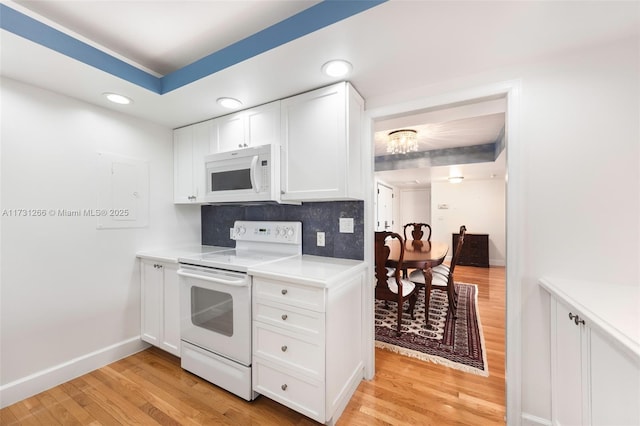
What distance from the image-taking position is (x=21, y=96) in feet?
5.67

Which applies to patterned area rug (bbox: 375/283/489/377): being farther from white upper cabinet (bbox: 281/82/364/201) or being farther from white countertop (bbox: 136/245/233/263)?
white countertop (bbox: 136/245/233/263)

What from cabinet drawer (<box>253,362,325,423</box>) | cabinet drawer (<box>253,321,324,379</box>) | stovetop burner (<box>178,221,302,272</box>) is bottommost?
cabinet drawer (<box>253,362,325,423</box>)

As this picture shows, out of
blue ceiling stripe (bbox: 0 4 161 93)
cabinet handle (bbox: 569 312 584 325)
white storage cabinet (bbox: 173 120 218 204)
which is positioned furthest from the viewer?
white storage cabinet (bbox: 173 120 218 204)

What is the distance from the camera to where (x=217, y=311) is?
6.04ft

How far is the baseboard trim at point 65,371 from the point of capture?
65.4 inches

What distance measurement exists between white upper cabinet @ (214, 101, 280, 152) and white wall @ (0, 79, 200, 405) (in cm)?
81

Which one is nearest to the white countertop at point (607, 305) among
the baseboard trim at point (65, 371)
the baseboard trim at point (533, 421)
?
the baseboard trim at point (533, 421)

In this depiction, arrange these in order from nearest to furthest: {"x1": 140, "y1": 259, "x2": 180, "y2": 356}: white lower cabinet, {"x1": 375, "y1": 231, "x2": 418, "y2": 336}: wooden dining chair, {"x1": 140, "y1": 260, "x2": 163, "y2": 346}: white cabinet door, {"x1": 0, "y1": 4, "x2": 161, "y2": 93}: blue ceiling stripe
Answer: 1. {"x1": 0, "y1": 4, "x2": 161, "y2": 93}: blue ceiling stripe
2. {"x1": 140, "y1": 259, "x2": 180, "y2": 356}: white lower cabinet
3. {"x1": 140, "y1": 260, "x2": 163, "y2": 346}: white cabinet door
4. {"x1": 375, "y1": 231, "x2": 418, "y2": 336}: wooden dining chair

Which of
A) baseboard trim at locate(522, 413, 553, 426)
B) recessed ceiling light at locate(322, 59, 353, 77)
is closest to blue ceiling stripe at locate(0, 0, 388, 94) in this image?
recessed ceiling light at locate(322, 59, 353, 77)

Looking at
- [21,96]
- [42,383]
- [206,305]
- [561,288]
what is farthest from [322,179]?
[42,383]

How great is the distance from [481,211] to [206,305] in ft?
21.9

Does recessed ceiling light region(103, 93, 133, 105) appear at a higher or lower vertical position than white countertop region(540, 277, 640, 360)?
higher

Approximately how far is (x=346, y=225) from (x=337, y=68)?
107 cm

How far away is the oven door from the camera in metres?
1.65
